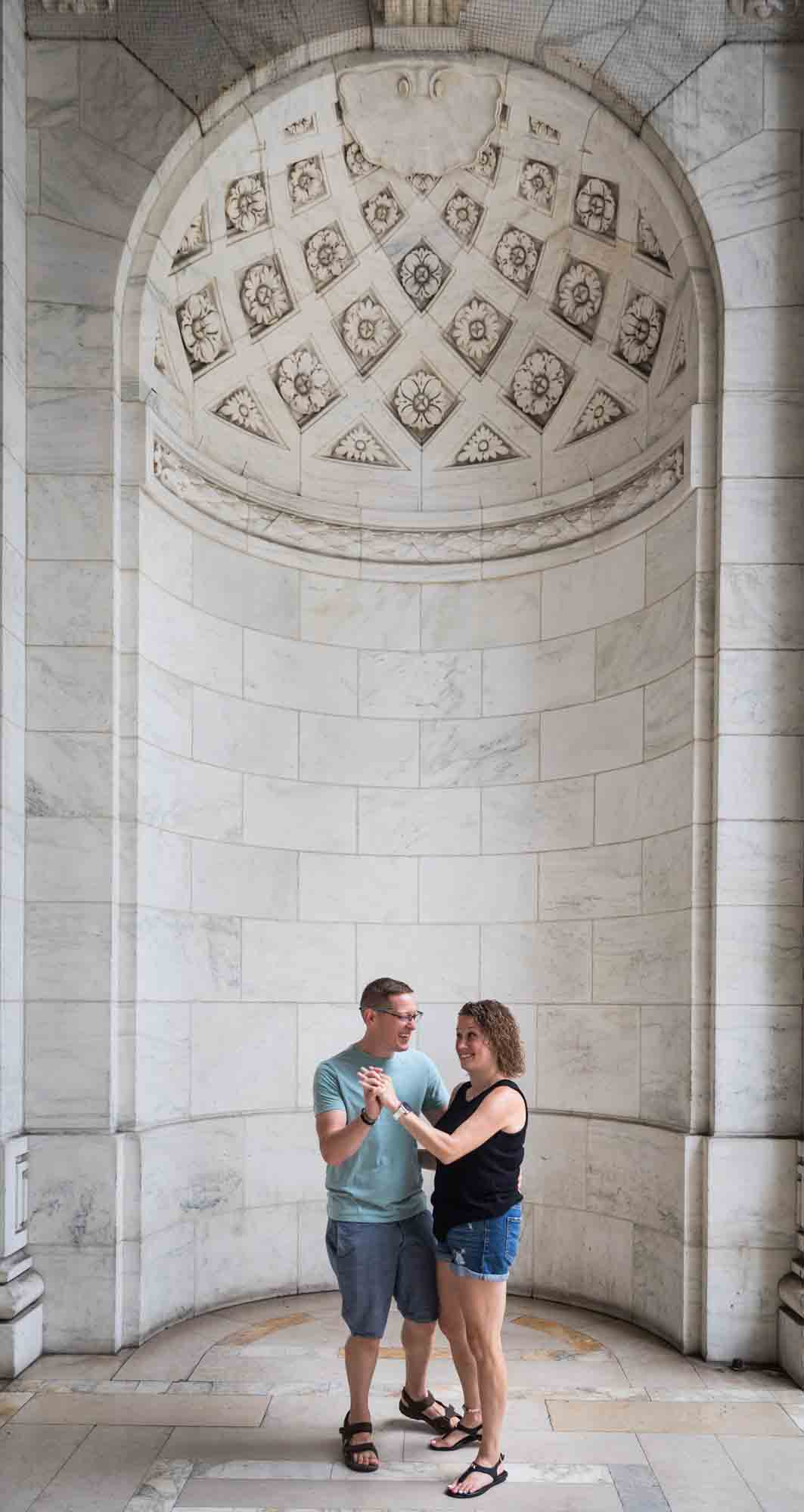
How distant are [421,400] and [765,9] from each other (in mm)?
2854

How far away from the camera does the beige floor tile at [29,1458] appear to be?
4.57 meters

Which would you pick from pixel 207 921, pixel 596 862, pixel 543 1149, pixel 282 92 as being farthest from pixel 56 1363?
pixel 282 92

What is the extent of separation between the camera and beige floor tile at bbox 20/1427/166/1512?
177 inches

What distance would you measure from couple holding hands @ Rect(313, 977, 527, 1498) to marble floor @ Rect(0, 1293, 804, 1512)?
0.77 feet

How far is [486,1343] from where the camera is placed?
455 centimetres

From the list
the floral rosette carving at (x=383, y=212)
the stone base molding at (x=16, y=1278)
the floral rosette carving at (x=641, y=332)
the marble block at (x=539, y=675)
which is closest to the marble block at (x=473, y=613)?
the marble block at (x=539, y=675)

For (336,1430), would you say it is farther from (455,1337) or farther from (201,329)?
(201,329)

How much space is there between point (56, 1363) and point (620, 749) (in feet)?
14.0

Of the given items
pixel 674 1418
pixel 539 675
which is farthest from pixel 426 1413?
pixel 539 675

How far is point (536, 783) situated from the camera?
796 cm

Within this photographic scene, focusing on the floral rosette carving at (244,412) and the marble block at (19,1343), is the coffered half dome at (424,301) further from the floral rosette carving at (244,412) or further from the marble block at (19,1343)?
the marble block at (19,1343)

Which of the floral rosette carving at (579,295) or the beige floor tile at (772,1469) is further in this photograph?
the floral rosette carving at (579,295)

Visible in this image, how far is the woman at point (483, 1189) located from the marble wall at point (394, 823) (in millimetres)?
1924

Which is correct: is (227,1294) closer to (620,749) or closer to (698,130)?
(620,749)
